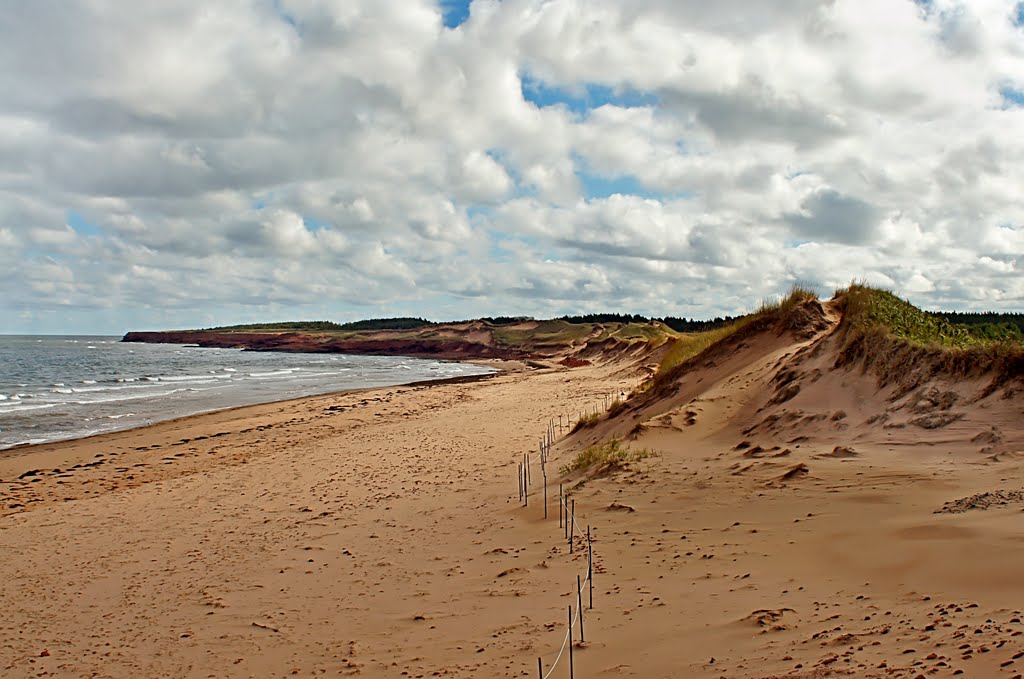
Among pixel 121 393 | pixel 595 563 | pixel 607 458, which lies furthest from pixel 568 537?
pixel 121 393

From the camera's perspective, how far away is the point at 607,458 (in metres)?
12.5

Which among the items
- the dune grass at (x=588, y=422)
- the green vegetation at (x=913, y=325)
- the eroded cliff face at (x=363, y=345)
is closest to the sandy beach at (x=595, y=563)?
the green vegetation at (x=913, y=325)

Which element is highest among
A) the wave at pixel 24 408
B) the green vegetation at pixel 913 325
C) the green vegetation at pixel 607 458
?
the green vegetation at pixel 913 325

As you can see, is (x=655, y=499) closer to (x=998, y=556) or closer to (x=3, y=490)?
(x=998, y=556)

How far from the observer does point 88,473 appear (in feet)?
60.6

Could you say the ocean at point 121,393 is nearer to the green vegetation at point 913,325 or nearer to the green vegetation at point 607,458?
the green vegetation at point 607,458

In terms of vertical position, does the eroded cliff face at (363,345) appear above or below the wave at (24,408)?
above

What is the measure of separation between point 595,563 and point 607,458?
4836 millimetres

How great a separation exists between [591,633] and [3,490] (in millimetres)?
17009

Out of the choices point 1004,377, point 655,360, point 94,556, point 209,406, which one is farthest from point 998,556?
point 655,360

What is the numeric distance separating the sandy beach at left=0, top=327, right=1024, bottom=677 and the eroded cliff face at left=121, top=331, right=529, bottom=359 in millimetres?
84176

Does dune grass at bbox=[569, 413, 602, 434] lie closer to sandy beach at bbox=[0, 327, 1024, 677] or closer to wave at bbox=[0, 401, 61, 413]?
sandy beach at bbox=[0, 327, 1024, 677]

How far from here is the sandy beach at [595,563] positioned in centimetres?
509

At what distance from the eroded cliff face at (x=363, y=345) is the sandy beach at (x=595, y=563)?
8418cm
